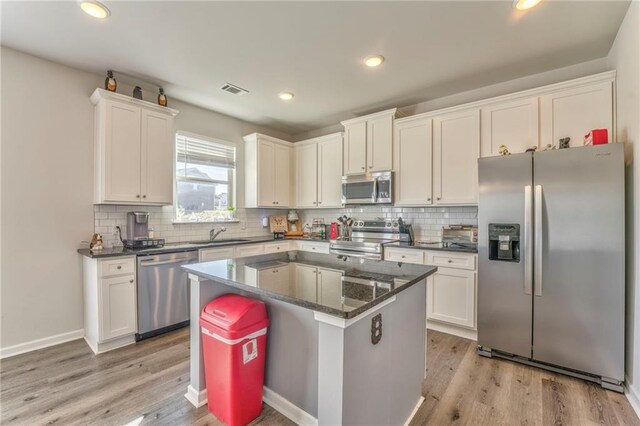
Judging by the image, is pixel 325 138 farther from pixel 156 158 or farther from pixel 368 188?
pixel 156 158

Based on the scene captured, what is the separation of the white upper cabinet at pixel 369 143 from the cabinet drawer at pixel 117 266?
2872mm

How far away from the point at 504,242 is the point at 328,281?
6.02 ft

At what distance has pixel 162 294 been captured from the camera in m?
3.06

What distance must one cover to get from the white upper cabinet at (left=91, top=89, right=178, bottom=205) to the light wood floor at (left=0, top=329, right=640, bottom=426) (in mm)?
1562

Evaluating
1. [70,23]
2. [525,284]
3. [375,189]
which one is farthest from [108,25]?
[525,284]

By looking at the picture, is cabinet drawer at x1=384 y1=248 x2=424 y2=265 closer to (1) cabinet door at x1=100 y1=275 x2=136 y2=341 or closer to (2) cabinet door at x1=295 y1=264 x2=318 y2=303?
(2) cabinet door at x1=295 y1=264 x2=318 y2=303

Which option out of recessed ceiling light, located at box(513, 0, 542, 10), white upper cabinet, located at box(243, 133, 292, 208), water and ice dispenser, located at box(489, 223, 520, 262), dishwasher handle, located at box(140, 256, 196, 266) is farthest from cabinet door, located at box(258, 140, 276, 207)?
recessed ceiling light, located at box(513, 0, 542, 10)

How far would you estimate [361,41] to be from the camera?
2.46 meters

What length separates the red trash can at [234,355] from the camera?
167 cm

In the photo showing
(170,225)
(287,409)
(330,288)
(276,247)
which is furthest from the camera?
(276,247)

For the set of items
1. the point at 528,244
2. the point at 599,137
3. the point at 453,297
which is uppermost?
the point at 599,137

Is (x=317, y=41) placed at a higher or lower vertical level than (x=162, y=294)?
higher

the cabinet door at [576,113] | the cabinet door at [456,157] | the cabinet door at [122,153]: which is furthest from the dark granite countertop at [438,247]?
the cabinet door at [122,153]

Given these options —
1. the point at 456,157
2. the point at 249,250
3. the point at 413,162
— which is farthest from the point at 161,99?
the point at 456,157
